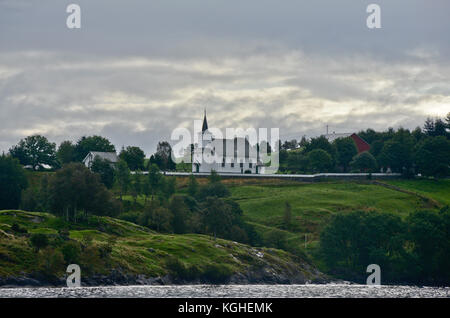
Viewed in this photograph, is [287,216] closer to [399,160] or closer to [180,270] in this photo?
[180,270]

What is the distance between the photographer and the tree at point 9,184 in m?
148

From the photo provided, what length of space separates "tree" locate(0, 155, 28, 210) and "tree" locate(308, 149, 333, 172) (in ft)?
252

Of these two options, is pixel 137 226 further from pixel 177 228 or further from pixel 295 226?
pixel 295 226

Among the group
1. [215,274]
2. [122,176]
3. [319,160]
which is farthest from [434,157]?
[215,274]

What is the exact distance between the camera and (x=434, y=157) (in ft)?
609

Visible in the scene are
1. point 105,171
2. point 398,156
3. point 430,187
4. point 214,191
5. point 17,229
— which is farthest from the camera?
point 398,156

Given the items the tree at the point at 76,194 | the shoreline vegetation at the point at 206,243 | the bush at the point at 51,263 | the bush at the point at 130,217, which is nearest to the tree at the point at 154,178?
the shoreline vegetation at the point at 206,243

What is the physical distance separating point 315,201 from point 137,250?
54.9 m

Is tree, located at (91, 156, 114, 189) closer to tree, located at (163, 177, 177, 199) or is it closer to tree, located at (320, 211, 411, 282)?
tree, located at (163, 177, 177, 199)

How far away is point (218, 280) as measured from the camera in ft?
370
